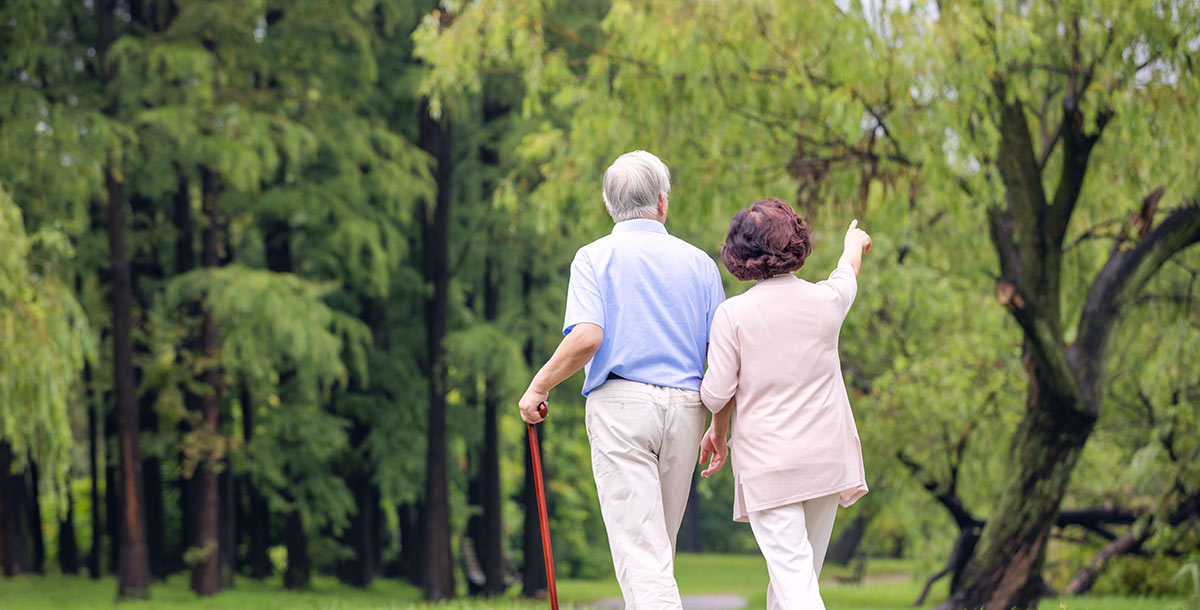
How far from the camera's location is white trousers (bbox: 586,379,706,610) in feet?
12.5

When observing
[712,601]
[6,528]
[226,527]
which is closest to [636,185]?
[226,527]

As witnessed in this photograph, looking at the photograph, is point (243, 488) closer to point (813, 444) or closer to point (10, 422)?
point (10, 422)

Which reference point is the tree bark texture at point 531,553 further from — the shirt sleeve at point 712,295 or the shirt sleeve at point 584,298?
the shirt sleeve at point 584,298

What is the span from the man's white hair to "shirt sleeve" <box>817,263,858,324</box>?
637 millimetres

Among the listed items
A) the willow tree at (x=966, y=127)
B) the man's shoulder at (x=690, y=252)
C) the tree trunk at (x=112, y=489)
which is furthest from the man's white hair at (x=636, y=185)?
the tree trunk at (x=112, y=489)

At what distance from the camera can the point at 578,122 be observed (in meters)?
10.5

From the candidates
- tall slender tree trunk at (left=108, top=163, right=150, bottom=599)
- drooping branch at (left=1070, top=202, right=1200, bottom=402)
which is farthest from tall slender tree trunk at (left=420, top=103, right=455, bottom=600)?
drooping branch at (left=1070, top=202, right=1200, bottom=402)

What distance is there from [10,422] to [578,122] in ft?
18.1

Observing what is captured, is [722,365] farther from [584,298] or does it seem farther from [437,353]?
[437,353]

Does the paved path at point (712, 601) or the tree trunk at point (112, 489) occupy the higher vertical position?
the tree trunk at point (112, 489)

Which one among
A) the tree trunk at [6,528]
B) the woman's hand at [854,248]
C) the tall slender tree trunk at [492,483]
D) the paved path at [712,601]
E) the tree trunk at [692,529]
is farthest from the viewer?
the tree trunk at [692,529]

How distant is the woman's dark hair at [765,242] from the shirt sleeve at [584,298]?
0.44 meters

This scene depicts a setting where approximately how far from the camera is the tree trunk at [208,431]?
1617cm

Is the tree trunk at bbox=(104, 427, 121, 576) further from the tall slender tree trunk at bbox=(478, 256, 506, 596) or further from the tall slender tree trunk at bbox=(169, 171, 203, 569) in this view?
the tall slender tree trunk at bbox=(478, 256, 506, 596)
